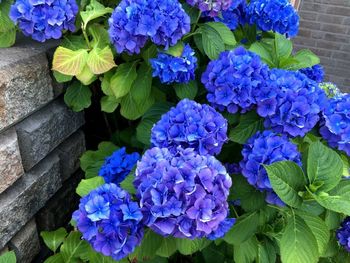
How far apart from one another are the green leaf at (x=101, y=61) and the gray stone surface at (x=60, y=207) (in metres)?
Answer: 0.59

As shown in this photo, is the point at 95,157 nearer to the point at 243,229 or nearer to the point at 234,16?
the point at 243,229

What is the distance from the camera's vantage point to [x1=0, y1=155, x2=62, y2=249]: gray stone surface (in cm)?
130

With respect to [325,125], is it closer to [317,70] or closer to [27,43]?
[317,70]

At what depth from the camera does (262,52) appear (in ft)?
4.85

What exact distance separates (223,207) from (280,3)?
3.12 ft

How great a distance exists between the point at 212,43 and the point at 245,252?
694 millimetres

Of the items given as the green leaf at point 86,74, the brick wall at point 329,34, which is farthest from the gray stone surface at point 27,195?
the brick wall at point 329,34

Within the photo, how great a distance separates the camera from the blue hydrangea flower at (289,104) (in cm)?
116

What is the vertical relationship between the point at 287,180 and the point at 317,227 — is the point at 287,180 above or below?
above

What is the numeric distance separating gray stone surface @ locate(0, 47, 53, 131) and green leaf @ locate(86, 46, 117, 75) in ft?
0.56

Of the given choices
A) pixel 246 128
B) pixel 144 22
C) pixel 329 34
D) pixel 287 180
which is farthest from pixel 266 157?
pixel 329 34

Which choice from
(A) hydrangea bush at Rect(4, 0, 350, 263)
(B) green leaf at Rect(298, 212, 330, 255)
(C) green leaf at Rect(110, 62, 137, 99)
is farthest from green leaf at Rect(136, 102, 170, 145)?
(B) green leaf at Rect(298, 212, 330, 255)

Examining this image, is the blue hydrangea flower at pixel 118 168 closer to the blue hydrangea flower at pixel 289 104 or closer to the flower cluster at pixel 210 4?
the blue hydrangea flower at pixel 289 104

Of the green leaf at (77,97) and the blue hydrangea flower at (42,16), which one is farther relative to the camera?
the green leaf at (77,97)
